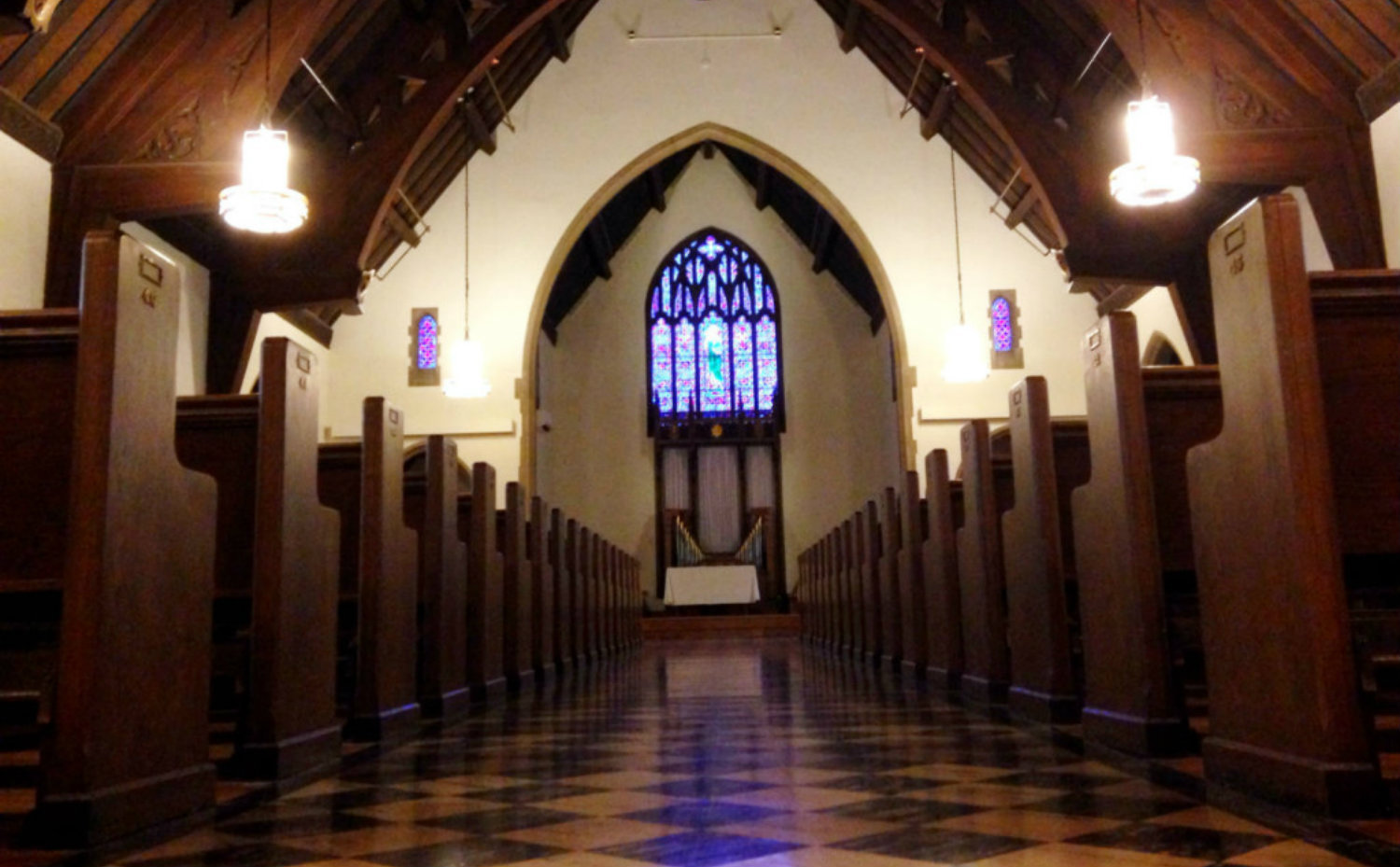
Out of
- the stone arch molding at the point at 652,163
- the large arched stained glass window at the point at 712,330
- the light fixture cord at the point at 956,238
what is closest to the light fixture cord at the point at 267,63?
the stone arch molding at the point at 652,163

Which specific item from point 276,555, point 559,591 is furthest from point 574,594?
point 276,555

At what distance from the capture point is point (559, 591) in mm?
7438

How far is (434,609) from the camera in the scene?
14.3ft

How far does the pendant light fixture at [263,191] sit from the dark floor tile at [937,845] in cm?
543

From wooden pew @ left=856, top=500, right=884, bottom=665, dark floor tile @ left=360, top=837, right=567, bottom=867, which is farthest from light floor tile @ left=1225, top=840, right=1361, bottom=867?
wooden pew @ left=856, top=500, right=884, bottom=665

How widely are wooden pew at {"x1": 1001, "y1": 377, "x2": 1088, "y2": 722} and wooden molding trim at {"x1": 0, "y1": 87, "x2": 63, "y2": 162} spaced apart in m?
5.69

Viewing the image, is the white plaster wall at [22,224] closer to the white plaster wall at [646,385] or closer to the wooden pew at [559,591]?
the wooden pew at [559,591]

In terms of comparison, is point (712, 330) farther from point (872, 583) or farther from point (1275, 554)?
point (1275, 554)

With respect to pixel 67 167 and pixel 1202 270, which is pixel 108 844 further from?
pixel 1202 270

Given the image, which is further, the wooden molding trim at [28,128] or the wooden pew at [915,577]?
the wooden molding trim at [28,128]

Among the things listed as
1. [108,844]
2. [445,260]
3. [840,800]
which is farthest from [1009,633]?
[445,260]

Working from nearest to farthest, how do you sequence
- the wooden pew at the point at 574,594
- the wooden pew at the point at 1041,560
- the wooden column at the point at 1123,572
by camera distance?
the wooden column at the point at 1123,572 → the wooden pew at the point at 1041,560 → the wooden pew at the point at 574,594

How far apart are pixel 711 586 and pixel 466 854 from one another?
47.5 ft

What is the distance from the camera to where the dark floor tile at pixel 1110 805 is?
1989 mm
